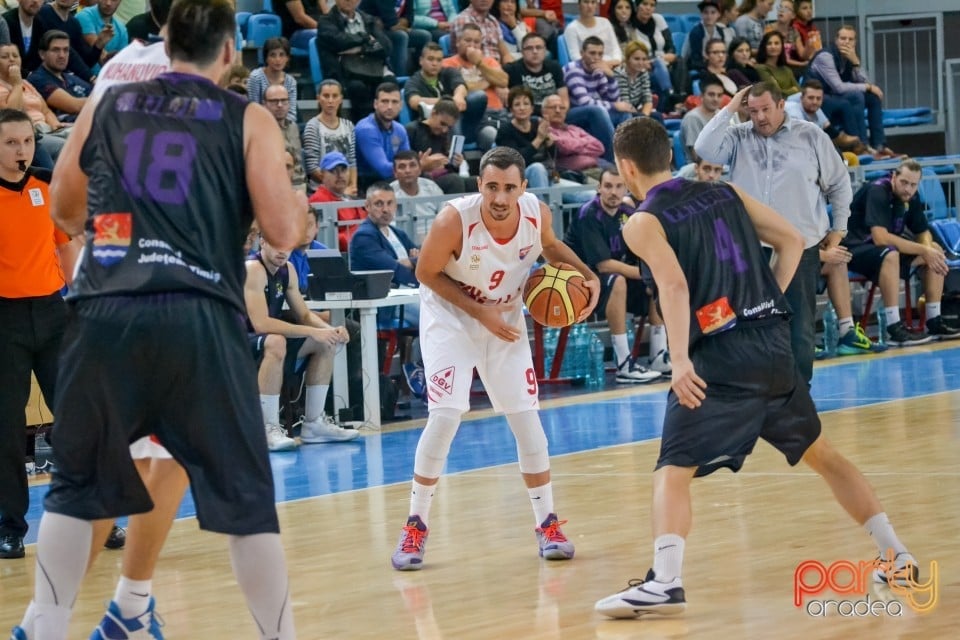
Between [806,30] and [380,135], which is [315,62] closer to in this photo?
[380,135]

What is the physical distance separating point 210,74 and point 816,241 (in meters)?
6.36

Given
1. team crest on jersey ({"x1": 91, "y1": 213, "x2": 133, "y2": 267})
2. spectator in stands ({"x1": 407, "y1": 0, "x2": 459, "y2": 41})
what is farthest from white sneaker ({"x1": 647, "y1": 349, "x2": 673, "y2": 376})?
team crest on jersey ({"x1": 91, "y1": 213, "x2": 133, "y2": 267})

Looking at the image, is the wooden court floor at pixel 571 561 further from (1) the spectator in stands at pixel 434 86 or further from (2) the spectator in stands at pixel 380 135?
(1) the spectator in stands at pixel 434 86

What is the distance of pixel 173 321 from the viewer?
3992 millimetres

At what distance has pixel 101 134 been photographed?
4070mm

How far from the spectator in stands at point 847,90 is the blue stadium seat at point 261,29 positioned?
717 centimetres

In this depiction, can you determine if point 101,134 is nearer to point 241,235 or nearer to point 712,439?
point 241,235

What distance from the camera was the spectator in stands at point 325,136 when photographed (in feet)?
46.7

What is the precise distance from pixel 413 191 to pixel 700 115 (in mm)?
4579

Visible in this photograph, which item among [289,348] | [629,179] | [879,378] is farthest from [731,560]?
[879,378]

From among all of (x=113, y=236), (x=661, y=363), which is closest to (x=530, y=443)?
(x=113, y=236)

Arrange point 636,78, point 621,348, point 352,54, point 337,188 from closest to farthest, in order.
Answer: point 337,188 < point 621,348 < point 352,54 < point 636,78

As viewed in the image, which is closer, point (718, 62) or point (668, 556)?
point (668, 556)

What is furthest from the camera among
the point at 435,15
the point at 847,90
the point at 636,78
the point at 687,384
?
the point at 847,90
